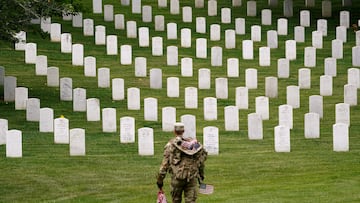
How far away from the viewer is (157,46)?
138ft

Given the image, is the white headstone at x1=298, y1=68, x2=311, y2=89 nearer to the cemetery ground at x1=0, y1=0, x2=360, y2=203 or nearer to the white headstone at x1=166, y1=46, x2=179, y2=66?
the cemetery ground at x1=0, y1=0, x2=360, y2=203

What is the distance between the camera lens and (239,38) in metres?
44.6

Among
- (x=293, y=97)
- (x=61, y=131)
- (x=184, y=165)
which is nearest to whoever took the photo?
(x=184, y=165)

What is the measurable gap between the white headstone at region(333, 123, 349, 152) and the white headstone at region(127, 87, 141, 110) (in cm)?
646

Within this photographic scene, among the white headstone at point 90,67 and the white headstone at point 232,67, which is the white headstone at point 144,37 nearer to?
the white headstone at point 90,67

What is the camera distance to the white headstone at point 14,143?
96.6 ft

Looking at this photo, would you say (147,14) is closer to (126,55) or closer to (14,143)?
(126,55)

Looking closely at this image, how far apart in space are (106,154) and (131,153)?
52cm

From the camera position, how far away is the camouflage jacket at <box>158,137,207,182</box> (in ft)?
74.6

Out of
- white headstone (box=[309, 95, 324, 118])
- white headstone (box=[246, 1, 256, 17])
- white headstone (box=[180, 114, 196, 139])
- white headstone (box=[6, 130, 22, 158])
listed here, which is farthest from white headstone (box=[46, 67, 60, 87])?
white headstone (box=[246, 1, 256, 17])

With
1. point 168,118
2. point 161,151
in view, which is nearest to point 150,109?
point 168,118

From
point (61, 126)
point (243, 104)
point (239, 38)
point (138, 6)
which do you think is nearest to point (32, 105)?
point (61, 126)

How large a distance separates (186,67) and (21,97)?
18.9ft

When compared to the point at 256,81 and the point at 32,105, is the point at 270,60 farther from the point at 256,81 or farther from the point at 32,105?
the point at 32,105
